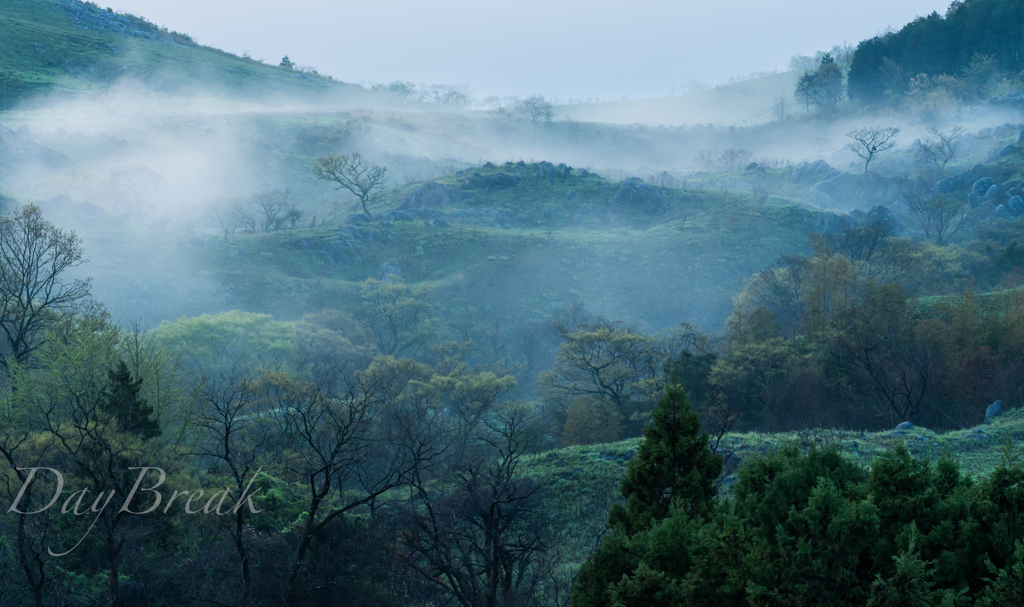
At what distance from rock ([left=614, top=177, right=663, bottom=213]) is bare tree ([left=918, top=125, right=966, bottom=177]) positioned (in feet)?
110

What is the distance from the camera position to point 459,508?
20938 mm

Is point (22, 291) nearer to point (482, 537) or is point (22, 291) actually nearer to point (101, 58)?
point (482, 537)

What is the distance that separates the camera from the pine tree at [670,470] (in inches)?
540

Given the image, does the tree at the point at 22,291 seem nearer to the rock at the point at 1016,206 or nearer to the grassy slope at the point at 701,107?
the rock at the point at 1016,206

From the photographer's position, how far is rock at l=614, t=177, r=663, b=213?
84.4 metres

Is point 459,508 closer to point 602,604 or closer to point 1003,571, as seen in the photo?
point 602,604

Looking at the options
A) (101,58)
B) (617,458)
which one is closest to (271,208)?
(617,458)

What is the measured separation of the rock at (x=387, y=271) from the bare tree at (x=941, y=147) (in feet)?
216

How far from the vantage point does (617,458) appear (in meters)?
29.5

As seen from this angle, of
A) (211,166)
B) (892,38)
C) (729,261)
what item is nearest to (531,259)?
(729,261)

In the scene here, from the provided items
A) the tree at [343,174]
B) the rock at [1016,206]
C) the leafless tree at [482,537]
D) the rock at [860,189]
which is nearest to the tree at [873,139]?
the rock at [860,189]

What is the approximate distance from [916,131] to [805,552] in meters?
101

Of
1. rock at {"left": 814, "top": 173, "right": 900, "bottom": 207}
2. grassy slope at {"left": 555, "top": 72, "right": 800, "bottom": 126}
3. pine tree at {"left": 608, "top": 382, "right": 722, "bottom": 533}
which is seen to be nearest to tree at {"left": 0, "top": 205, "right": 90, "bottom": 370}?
pine tree at {"left": 608, "top": 382, "right": 722, "bottom": 533}

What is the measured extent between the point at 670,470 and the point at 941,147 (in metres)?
89.6
